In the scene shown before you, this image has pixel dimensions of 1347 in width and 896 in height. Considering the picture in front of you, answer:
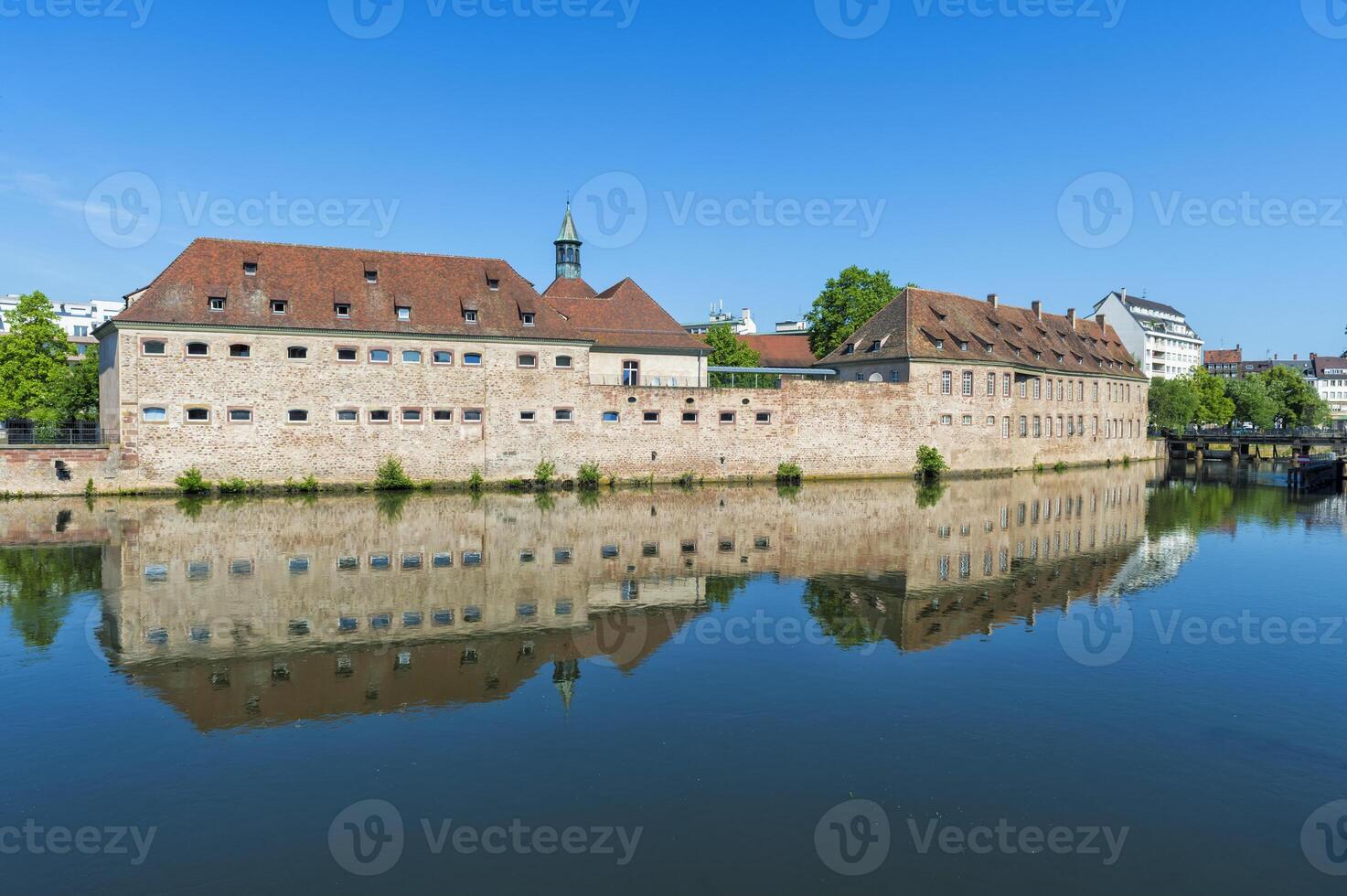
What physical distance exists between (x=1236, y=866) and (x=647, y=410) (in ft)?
121

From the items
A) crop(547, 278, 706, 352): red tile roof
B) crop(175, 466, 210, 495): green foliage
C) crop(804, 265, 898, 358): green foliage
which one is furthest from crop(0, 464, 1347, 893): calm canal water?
crop(804, 265, 898, 358): green foliage

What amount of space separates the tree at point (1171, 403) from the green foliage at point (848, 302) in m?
34.8

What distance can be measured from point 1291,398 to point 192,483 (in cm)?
12063

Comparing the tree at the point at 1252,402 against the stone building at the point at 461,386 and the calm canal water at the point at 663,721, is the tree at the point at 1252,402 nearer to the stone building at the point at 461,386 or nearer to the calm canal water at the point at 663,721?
the stone building at the point at 461,386

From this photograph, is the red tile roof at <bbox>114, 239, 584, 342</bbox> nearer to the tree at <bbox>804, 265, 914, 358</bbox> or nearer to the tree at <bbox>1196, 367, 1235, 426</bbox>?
the tree at <bbox>804, 265, 914, 358</bbox>

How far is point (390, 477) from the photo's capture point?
38250mm

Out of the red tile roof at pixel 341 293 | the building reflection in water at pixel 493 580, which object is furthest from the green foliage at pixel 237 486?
the red tile roof at pixel 341 293

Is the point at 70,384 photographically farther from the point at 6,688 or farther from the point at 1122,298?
the point at 1122,298

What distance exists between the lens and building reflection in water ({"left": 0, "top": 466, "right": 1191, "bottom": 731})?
41.2ft

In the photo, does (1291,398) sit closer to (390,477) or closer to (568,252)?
(568,252)

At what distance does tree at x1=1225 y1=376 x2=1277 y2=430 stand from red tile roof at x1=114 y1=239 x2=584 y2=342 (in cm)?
9132

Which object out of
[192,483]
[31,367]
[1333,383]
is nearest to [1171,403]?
[192,483]

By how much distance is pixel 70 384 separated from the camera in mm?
47719

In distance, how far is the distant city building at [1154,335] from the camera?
113 meters
